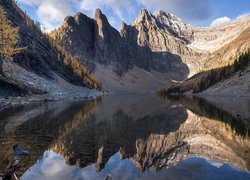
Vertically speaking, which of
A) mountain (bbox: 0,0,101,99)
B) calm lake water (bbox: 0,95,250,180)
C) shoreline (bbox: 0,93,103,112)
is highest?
mountain (bbox: 0,0,101,99)

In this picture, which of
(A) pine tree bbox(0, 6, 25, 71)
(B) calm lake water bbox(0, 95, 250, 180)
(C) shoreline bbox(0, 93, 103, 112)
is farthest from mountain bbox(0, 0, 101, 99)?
(B) calm lake water bbox(0, 95, 250, 180)

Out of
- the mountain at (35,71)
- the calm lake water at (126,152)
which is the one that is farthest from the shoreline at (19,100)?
the calm lake water at (126,152)

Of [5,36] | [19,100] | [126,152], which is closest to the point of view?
[126,152]

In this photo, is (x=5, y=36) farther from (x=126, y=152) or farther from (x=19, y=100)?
(x=126, y=152)

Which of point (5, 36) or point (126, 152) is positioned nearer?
point (126, 152)

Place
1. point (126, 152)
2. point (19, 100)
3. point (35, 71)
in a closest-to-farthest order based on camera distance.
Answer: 1. point (126, 152)
2. point (19, 100)
3. point (35, 71)

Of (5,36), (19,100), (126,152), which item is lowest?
(126,152)

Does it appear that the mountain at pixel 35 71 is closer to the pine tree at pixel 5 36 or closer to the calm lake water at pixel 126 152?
the pine tree at pixel 5 36

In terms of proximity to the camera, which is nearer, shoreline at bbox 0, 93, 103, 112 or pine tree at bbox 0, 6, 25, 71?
shoreline at bbox 0, 93, 103, 112

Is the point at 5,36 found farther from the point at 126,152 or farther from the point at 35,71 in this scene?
the point at 126,152

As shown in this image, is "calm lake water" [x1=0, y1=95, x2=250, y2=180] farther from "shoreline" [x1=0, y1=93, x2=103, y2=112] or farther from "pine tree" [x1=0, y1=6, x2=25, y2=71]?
"pine tree" [x1=0, y1=6, x2=25, y2=71]

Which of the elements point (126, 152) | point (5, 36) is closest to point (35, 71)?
point (5, 36)


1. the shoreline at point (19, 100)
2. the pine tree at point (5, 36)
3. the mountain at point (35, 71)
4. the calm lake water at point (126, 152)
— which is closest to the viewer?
the calm lake water at point (126, 152)

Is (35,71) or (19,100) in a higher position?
(35,71)
